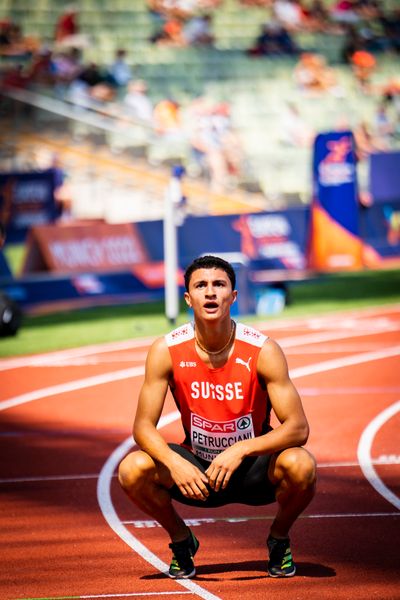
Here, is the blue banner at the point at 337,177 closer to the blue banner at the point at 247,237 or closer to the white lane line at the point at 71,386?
the blue banner at the point at 247,237

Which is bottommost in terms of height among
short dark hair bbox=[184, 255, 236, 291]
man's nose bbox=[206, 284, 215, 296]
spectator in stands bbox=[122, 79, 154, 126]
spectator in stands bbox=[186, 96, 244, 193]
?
man's nose bbox=[206, 284, 215, 296]

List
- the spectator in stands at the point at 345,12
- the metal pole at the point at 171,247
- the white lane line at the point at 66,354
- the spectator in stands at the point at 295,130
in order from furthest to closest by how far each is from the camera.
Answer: the spectator in stands at the point at 345,12 < the spectator in stands at the point at 295,130 < the metal pole at the point at 171,247 < the white lane line at the point at 66,354

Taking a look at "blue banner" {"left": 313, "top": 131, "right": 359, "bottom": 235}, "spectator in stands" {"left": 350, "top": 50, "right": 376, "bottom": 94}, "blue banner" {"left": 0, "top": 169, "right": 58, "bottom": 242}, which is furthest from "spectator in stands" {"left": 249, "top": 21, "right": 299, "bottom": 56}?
"blue banner" {"left": 0, "top": 169, "right": 58, "bottom": 242}

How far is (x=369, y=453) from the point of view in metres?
9.02

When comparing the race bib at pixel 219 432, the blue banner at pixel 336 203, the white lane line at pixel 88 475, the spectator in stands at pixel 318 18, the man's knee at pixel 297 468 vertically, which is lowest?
the white lane line at pixel 88 475

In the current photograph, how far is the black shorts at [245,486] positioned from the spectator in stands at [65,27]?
28.5 meters

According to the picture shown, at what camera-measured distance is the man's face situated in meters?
5.50

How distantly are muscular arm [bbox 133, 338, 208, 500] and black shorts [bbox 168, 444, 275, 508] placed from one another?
0.22 meters

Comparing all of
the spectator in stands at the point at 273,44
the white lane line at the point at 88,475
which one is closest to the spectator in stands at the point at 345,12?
the spectator in stands at the point at 273,44

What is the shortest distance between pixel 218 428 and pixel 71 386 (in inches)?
283

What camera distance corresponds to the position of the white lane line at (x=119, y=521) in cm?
562

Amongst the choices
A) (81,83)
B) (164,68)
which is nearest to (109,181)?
(81,83)

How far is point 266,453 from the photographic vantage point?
218 inches

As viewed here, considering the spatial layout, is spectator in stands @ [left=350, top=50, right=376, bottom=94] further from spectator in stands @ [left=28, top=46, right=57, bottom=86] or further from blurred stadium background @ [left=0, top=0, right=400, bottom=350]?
spectator in stands @ [left=28, top=46, right=57, bottom=86]
